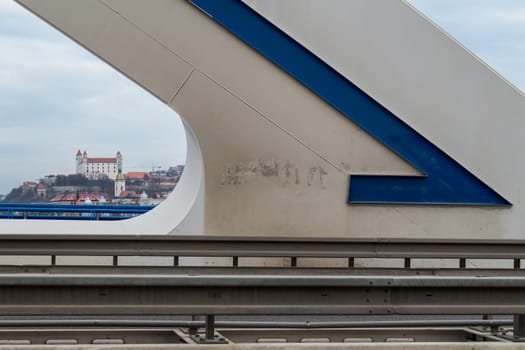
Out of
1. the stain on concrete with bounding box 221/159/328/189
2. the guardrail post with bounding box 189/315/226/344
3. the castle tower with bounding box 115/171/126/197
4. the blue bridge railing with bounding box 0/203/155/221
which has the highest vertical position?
the castle tower with bounding box 115/171/126/197

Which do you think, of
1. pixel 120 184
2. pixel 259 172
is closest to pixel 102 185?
pixel 120 184

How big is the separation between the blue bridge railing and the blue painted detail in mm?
10511

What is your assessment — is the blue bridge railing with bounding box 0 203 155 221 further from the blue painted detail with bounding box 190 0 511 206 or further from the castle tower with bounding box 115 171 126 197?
the blue painted detail with bounding box 190 0 511 206

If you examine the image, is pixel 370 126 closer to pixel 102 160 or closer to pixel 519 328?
pixel 519 328

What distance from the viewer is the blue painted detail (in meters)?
14.6

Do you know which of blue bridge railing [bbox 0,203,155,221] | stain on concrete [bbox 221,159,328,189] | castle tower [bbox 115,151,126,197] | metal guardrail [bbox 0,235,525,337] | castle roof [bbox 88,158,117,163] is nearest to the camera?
metal guardrail [bbox 0,235,525,337]

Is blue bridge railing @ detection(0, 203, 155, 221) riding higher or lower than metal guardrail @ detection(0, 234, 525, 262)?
higher

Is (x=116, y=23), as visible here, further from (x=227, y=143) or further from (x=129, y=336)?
(x=129, y=336)

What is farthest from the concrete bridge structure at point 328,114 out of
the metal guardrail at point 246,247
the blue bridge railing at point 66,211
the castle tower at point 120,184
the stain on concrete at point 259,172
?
the castle tower at point 120,184

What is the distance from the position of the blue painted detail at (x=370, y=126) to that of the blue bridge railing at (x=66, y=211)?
10511 millimetres

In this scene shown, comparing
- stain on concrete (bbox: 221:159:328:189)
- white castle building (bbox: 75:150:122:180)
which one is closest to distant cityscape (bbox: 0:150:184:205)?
white castle building (bbox: 75:150:122:180)

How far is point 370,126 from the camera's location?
14898 mm

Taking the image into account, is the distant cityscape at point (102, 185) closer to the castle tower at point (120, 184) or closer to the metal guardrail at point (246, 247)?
the castle tower at point (120, 184)

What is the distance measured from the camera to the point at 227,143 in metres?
14.9
